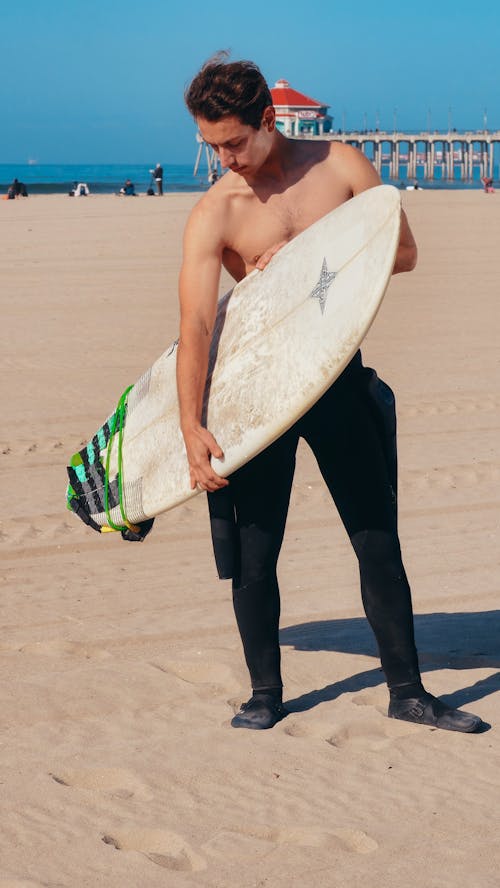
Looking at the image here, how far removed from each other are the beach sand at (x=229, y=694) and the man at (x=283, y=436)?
254 mm

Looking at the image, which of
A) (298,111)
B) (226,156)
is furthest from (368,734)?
(298,111)

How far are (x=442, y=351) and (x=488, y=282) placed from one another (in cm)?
483

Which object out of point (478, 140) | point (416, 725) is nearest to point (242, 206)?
point (416, 725)

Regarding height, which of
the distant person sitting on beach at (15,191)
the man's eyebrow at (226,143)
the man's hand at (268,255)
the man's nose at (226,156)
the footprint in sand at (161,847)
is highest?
the distant person sitting on beach at (15,191)

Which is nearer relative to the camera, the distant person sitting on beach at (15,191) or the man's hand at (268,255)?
the man's hand at (268,255)

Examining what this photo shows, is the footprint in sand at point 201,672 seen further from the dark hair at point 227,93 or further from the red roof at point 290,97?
the red roof at point 290,97

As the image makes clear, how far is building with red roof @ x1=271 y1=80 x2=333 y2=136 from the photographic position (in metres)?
116

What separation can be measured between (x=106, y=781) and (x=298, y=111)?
120363mm

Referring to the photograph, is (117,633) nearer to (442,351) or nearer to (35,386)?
(35,386)

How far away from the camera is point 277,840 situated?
2912 millimetres

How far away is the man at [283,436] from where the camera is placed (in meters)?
3.23

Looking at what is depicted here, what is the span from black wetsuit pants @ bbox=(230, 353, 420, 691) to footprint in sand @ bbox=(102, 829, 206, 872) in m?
0.83

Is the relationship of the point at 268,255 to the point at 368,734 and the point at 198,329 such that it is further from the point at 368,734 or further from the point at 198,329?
the point at 368,734

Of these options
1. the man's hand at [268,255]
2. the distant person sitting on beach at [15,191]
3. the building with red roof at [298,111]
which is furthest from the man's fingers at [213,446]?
the building with red roof at [298,111]
